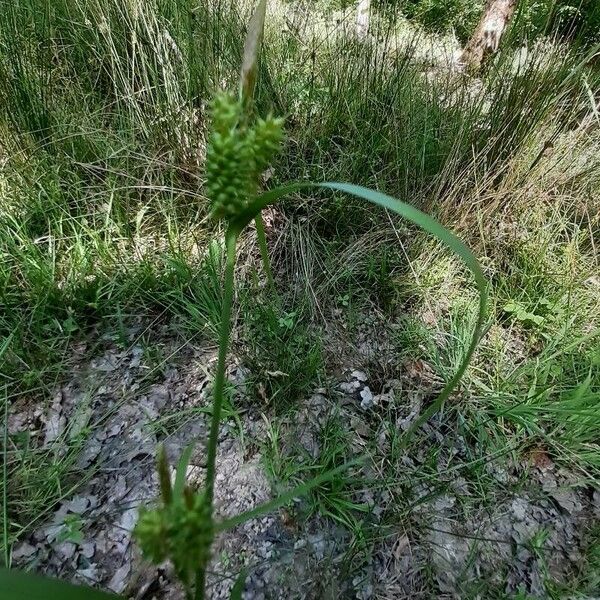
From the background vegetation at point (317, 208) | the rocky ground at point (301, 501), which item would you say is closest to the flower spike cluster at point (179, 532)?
the rocky ground at point (301, 501)

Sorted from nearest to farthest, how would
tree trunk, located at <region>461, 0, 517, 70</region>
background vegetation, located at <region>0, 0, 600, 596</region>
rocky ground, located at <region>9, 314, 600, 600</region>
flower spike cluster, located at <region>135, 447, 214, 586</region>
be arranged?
1. flower spike cluster, located at <region>135, 447, 214, 586</region>
2. rocky ground, located at <region>9, 314, 600, 600</region>
3. background vegetation, located at <region>0, 0, 600, 596</region>
4. tree trunk, located at <region>461, 0, 517, 70</region>

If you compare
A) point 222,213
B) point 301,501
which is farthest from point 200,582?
point 301,501

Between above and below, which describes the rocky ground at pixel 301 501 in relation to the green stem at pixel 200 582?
below

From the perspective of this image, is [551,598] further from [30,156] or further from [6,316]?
[30,156]

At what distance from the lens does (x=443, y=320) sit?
4.95 feet

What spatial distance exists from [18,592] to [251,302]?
3.33ft

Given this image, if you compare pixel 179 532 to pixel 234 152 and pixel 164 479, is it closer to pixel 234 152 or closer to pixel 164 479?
pixel 164 479

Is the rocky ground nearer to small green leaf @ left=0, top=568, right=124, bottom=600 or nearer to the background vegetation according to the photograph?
the background vegetation

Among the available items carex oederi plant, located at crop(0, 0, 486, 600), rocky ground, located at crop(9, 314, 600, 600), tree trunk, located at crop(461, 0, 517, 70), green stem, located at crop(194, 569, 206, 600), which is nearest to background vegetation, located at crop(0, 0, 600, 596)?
rocky ground, located at crop(9, 314, 600, 600)

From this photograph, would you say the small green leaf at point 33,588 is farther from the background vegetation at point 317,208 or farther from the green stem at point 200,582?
the background vegetation at point 317,208

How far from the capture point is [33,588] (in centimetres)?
50

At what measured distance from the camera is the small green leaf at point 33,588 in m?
0.49

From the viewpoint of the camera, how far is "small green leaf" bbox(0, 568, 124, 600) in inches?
19.2

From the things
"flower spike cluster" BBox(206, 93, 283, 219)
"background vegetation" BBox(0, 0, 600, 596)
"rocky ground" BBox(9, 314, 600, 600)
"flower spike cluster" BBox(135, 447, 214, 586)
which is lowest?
"rocky ground" BBox(9, 314, 600, 600)
